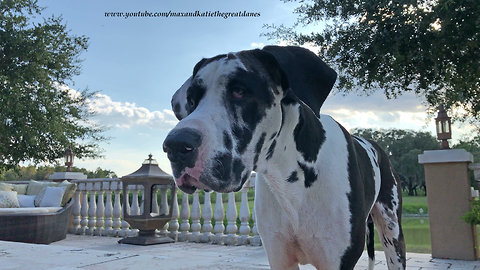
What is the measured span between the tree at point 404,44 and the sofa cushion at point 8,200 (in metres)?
5.99

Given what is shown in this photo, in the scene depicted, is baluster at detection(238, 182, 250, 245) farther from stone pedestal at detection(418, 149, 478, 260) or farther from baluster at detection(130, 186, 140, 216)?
stone pedestal at detection(418, 149, 478, 260)

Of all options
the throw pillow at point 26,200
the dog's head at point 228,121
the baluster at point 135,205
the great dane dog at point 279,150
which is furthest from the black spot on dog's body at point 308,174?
the throw pillow at point 26,200

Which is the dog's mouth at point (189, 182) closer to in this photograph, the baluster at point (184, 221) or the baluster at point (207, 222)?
the baluster at point (207, 222)

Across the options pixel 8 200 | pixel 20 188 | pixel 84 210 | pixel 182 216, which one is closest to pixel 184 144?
pixel 182 216

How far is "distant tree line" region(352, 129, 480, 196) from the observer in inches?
1244

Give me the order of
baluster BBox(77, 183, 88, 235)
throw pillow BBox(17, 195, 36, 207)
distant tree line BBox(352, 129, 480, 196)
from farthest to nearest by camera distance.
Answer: distant tree line BBox(352, 129, 480, 196) → baluster BBox(77, 183, 88, 235) → throw pillow BBox(17, 195, 36, 207)

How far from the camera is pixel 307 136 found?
72.2 inches

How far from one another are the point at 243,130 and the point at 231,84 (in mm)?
181

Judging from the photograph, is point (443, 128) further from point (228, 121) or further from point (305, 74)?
point (228, 121)

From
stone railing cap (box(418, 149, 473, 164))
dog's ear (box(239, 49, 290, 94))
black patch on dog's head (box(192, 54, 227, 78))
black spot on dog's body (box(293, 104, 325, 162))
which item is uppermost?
black patch on dog's head (box(192, 54, 227, 78))

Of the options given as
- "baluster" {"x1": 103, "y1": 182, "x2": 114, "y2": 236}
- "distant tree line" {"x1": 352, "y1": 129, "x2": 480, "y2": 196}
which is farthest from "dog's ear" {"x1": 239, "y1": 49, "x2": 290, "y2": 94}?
"distant tree line" {"x1": 352, "y1": 129, "x2": 480, "y2": 196}

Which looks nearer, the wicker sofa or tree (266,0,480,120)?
tree (266,0,480,120)

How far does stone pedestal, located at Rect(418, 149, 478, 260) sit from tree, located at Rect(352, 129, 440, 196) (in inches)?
1060

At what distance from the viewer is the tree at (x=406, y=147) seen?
104 ft
